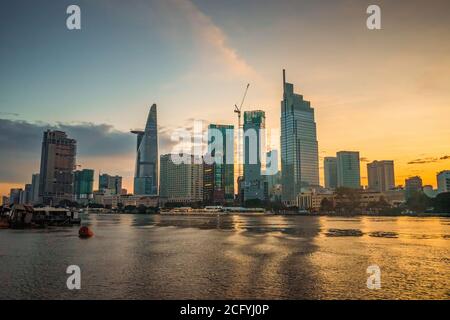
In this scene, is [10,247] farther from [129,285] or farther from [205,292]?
[205,292]

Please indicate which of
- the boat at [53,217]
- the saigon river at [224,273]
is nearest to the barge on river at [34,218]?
the boat at [53,217]

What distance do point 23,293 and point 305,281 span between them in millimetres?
22311

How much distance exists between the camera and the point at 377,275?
113 ft

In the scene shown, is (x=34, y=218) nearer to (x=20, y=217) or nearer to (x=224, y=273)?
(x=20, y=217)

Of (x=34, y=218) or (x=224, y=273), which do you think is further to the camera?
(x=34, y=218)

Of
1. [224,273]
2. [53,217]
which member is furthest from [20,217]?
[224,273]

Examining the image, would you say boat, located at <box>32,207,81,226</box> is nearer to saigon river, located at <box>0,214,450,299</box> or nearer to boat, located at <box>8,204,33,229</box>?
boat, located at <box>8,204,33,229</box>

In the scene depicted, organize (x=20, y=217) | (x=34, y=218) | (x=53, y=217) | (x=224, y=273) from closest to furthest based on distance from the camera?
(x=224, y=273)
(x=20, y=217)
(x=34, y=218)
(x=53, y=217)

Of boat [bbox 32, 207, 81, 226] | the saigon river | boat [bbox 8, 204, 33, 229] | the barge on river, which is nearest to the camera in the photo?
the saigon river

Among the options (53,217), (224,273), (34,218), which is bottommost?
(224,273)

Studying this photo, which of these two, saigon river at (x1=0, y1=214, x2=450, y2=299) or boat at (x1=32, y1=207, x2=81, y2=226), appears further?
boat at (x1=32, y1=207, x2=81, y2=226)

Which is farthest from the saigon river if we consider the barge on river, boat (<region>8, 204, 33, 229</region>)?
the barge on river

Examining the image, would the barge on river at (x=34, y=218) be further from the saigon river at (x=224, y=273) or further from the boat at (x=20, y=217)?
the saigon river at (x=224, y=273)
